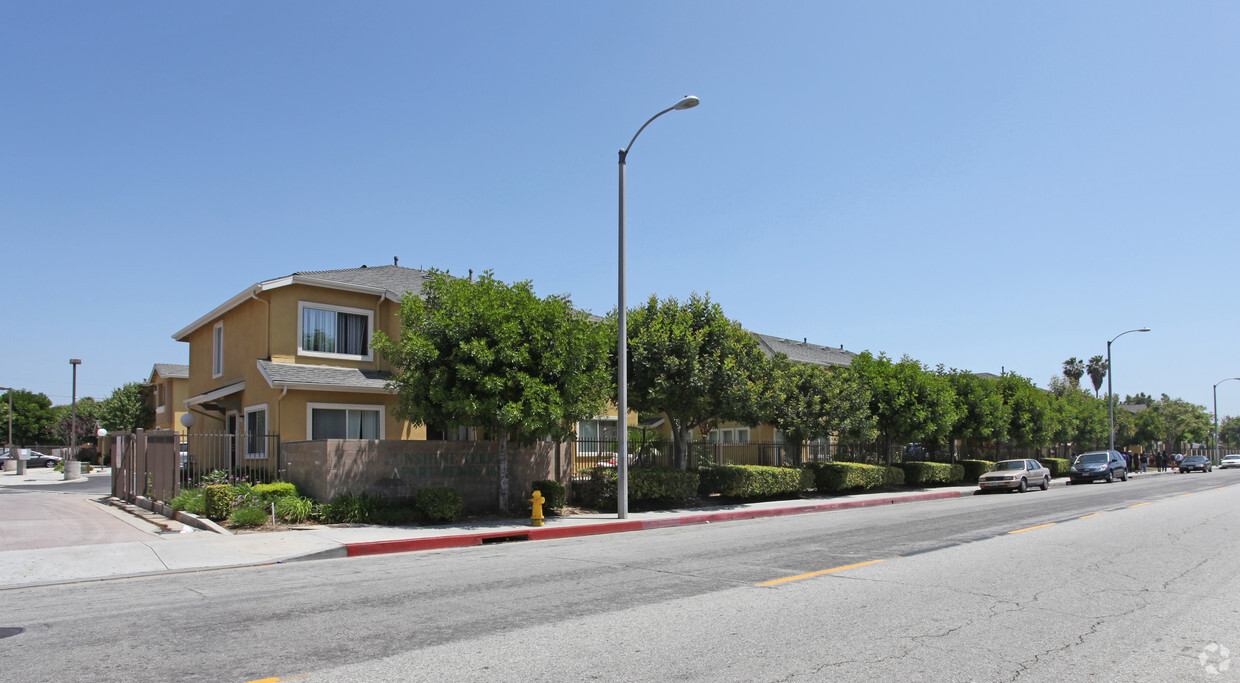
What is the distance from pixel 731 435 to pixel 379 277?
1814 cm

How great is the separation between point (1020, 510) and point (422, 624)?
18.4 meters

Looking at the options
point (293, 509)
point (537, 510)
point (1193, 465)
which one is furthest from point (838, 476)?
point (1193, 465)

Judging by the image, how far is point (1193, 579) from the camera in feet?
32.6

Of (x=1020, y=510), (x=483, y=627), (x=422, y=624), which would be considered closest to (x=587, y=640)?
(x=483, y=627)

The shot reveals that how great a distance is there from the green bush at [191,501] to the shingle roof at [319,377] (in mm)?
3017

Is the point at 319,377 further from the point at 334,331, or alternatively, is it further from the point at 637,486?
the point at 637,486

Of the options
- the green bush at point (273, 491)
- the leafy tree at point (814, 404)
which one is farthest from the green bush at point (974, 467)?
the green bush at point (273, 491)

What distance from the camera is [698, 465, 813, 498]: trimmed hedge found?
23172 mm

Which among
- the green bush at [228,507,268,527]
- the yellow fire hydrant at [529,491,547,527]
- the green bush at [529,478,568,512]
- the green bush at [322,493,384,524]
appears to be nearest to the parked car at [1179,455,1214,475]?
the green bush at [529,478,568,512]

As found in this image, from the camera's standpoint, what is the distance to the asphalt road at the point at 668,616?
5.89m

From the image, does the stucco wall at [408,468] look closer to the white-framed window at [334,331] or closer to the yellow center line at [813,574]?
the white-framed window at [334,331]

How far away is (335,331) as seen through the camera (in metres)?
22.3

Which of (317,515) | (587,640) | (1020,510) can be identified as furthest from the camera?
(1020,510)

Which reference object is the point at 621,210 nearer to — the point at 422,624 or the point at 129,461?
the point at 422,624
